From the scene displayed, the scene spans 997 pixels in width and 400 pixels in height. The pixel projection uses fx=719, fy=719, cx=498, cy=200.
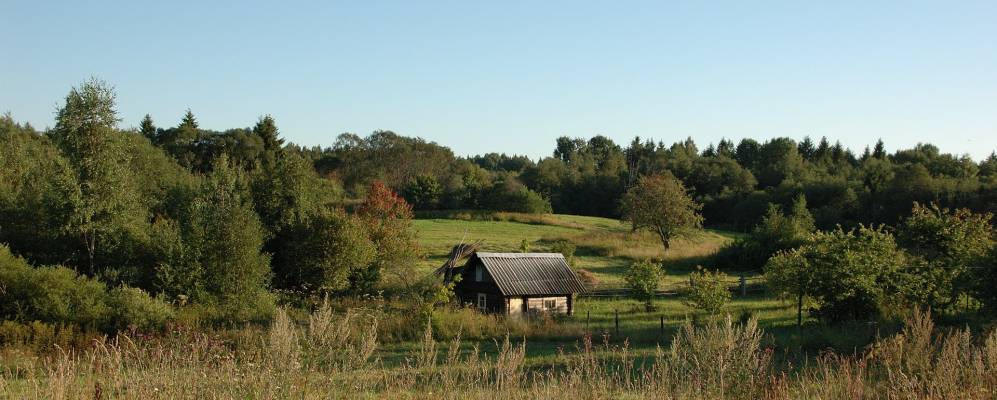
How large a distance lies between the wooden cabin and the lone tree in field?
75.0ft

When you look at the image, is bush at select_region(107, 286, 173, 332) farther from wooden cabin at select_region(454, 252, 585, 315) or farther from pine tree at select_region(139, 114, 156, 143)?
pine tree at select_region(139, 114, 156, 143)

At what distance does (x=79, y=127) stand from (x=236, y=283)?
704 centimetres

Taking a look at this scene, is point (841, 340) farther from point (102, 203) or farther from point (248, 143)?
point (248, 143)

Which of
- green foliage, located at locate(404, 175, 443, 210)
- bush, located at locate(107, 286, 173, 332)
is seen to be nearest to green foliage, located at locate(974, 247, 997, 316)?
bush, located at locate(107, 286, 173, 332)

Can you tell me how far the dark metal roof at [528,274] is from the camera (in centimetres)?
2555

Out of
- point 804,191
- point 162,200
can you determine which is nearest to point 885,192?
point 804,191

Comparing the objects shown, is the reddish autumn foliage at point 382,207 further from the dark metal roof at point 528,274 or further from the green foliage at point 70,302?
the green foliage at point 70,302

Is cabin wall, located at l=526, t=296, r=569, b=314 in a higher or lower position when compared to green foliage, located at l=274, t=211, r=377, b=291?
lower

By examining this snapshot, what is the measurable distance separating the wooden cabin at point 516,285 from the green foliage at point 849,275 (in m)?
8.29

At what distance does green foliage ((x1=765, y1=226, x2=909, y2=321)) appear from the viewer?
65.7 feet

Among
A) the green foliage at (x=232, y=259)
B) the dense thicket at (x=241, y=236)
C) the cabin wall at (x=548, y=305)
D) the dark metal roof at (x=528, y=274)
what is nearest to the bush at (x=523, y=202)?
the dense thicket at (x=241, y=236)

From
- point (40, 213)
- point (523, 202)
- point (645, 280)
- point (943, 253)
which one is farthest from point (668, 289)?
point (523, 202)

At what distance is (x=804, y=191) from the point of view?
228ft

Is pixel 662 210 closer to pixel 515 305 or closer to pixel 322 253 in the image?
pixel 515 305
